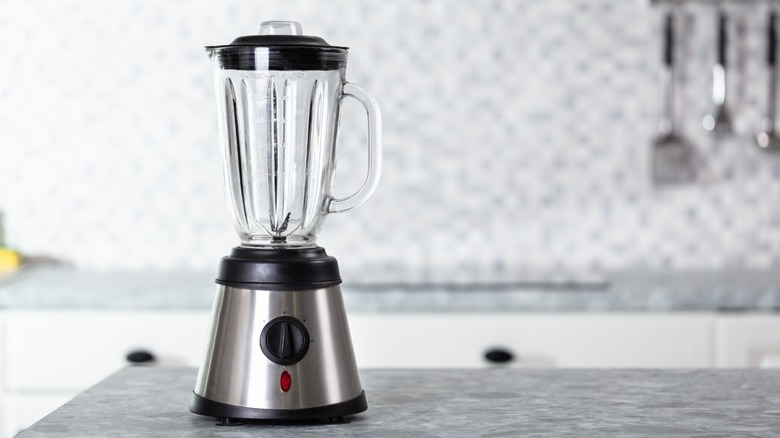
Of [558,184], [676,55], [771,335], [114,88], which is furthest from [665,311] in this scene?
[114,88]

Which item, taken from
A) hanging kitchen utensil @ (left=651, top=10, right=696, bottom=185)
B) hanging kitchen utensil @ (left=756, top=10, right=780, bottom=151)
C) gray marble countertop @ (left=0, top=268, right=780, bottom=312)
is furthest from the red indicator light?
hanging kitchen utensil @ (left=756, top=10, right=780, bottom=151)

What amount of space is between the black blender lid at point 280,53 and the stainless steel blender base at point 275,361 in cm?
22

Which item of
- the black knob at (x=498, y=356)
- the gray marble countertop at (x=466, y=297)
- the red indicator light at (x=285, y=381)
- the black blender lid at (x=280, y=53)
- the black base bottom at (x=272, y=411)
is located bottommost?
the black knob at (x=498, y=356)

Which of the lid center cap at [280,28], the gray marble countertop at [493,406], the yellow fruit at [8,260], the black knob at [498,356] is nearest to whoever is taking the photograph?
the gray marble countertop at [493,406]

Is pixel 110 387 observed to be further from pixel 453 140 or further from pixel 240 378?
pixel 453 140

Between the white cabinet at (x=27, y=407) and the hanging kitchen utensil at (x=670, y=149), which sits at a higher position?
the hanging kitchen utensil at (x=670, y=149)

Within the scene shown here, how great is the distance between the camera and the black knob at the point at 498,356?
2.02m

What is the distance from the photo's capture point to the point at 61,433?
0.90 m

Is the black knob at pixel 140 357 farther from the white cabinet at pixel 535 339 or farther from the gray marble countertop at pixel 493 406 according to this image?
the gray marble countertop at pixel 493 406

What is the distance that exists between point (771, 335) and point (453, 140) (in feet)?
2.89

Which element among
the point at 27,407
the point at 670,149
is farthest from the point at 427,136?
the point at 27,407

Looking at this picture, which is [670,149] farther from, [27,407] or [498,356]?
[27,407]

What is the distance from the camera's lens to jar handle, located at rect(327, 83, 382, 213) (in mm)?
1030

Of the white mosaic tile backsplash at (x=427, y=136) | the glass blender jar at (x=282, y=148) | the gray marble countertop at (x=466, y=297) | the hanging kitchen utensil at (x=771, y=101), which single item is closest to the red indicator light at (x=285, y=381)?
the glass blender jar at (x=282, y=148)
